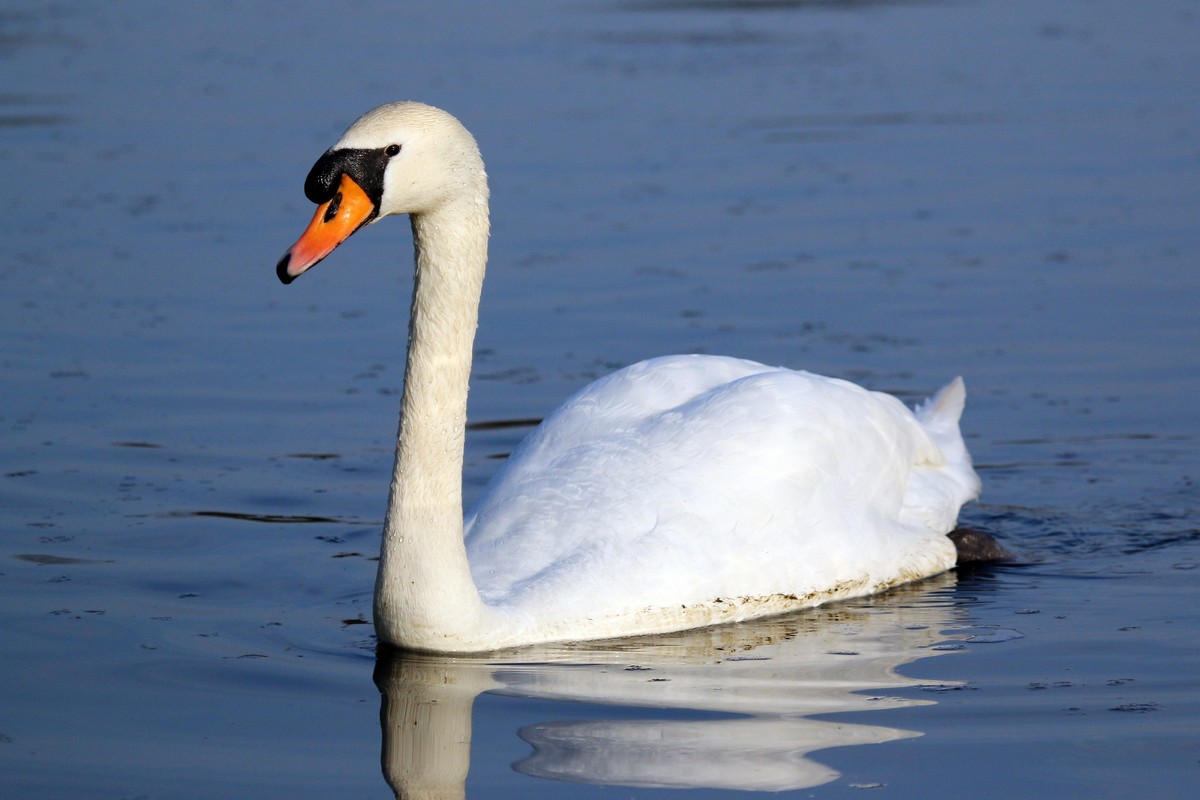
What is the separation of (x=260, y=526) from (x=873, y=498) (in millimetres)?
2795

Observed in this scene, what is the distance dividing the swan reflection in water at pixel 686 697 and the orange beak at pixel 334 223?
1.55m

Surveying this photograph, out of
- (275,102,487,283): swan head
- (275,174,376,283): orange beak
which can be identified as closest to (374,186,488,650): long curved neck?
(275,102,487,283): swan head

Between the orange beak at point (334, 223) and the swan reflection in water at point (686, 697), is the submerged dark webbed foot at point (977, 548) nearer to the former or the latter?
the swan reflection in water at point (686, 697)

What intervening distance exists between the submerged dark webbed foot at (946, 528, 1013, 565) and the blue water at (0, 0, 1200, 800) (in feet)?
0.40

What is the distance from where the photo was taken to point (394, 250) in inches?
549

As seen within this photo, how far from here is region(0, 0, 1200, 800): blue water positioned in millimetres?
6199

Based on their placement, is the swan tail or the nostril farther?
the swan tail

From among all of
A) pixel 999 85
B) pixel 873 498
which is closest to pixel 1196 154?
pixel 999 85

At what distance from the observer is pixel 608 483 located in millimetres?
7480

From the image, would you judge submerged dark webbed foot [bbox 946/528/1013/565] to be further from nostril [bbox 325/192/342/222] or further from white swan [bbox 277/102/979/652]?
nostril [bbox 325/192/342/222]

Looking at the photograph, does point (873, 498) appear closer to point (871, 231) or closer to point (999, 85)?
point (871, 231)

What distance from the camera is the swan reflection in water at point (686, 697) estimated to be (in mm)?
5832

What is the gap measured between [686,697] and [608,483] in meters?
1.23

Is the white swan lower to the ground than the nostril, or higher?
lower
